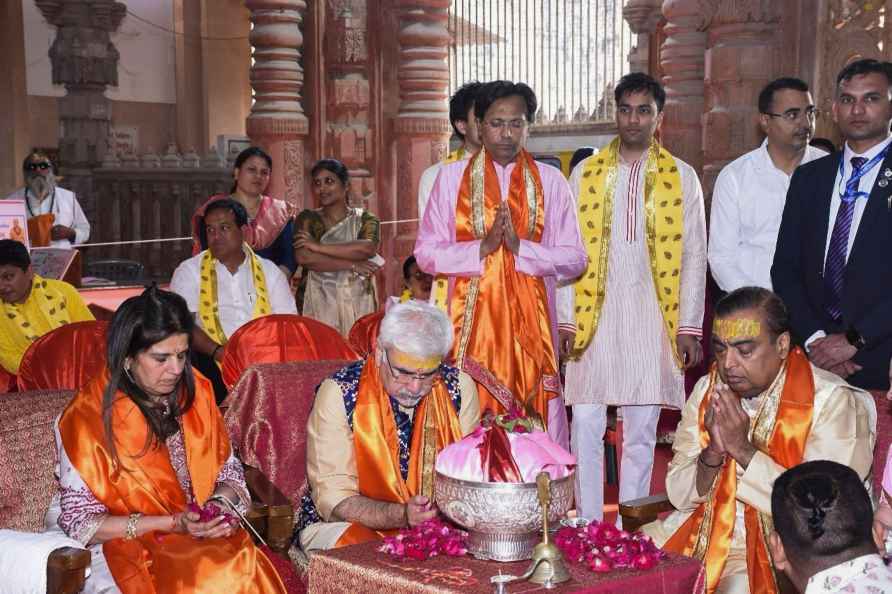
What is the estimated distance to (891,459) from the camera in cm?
286

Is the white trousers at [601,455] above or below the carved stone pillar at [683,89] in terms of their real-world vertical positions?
below

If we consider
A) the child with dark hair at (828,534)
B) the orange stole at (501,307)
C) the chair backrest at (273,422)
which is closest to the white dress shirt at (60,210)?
the orange stole at (501,307)

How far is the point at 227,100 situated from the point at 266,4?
24.7ft

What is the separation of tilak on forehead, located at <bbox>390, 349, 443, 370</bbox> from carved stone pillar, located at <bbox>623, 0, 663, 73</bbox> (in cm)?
955

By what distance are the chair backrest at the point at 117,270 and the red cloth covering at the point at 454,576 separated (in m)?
8.74

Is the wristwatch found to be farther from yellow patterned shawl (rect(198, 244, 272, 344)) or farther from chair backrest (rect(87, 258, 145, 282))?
chair backrest (rect(87, 258, 145, 282))

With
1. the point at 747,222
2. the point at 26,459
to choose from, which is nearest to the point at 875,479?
the point at 747,222

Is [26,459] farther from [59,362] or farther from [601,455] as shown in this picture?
[601,455]

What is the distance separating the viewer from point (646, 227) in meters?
4.41

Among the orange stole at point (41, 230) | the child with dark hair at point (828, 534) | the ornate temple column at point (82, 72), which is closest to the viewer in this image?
the child with dark hair at point (828, 534)

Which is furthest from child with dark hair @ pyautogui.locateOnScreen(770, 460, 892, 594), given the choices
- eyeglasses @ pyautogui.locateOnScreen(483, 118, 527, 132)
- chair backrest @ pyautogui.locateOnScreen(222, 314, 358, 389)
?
chair backrest @ pyautogui.locateOnScreen(222, 314, 358, 389)

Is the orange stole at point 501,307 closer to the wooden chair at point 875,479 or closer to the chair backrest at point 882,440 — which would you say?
the wooden chair at point 875,479

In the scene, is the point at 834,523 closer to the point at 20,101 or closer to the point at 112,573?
the point at 112,573

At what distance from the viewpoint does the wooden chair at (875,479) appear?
312 cm
